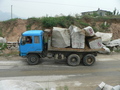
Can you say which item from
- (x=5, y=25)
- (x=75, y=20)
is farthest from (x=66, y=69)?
(x=5, y=25)

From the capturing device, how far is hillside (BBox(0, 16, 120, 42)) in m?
18.3

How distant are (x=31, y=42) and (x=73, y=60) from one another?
333cm

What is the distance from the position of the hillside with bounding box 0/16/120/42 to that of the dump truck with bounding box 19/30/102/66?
868 cm

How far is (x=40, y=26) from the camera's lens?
18.8 m

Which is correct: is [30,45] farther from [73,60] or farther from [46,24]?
Answer: [46,24]

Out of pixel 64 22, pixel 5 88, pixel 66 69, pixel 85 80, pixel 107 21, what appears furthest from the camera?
pixel 107 21

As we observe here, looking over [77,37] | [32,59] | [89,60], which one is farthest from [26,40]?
[89,60]

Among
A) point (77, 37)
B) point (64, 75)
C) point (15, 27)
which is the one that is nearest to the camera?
point (64, 75)

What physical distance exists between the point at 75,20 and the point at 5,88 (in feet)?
59.3

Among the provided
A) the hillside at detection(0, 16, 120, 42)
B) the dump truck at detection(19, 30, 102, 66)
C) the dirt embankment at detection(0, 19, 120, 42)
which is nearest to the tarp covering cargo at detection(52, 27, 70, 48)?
the dump truck at detection(19, 30, 102, 66)

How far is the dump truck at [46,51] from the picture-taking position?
8.85m

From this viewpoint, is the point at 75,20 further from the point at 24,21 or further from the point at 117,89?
the point at 117,89

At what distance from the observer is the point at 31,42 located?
29.2 feet

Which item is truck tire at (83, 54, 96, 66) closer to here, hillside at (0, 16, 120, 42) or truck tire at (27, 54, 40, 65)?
truck tire at (27, 54, 40, 65)
